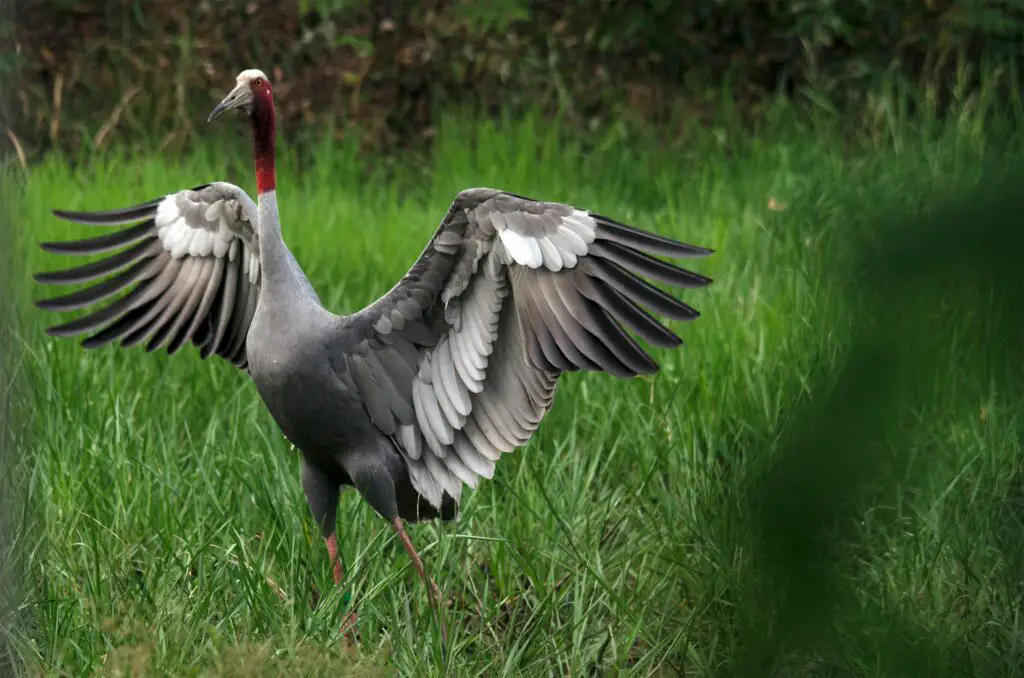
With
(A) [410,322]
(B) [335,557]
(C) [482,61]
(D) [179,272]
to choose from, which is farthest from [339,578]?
(C) [482,61]

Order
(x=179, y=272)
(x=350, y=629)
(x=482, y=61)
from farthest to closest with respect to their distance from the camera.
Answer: (x=482, y=61) → (x=179, y=272) → (x=350, y=629)

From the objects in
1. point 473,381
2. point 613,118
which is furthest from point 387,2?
point 473,381

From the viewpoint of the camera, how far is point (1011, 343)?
0.59 meters

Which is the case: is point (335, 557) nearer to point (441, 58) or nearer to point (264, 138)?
point (264, 138)

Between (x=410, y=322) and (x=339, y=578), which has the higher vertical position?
(x=410, y=322)

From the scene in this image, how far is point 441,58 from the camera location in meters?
7.61

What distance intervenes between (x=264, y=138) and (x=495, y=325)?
0.70 metres

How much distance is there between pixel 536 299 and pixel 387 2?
5.46 metres

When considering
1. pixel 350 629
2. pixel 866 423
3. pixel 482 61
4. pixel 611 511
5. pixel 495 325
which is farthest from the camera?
pixel 482 61

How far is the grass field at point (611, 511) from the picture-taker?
1.90 feet

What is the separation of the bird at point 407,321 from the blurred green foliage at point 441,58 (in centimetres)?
403

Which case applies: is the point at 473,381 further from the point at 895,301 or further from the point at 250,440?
the point at 895,301

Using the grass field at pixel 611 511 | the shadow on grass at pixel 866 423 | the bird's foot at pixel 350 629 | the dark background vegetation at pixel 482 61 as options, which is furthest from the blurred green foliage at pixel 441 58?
the shadow on grass at pixel 866 423

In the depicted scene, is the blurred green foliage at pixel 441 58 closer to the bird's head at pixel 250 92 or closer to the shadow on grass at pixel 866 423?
the bird's head at pixel 250 92
